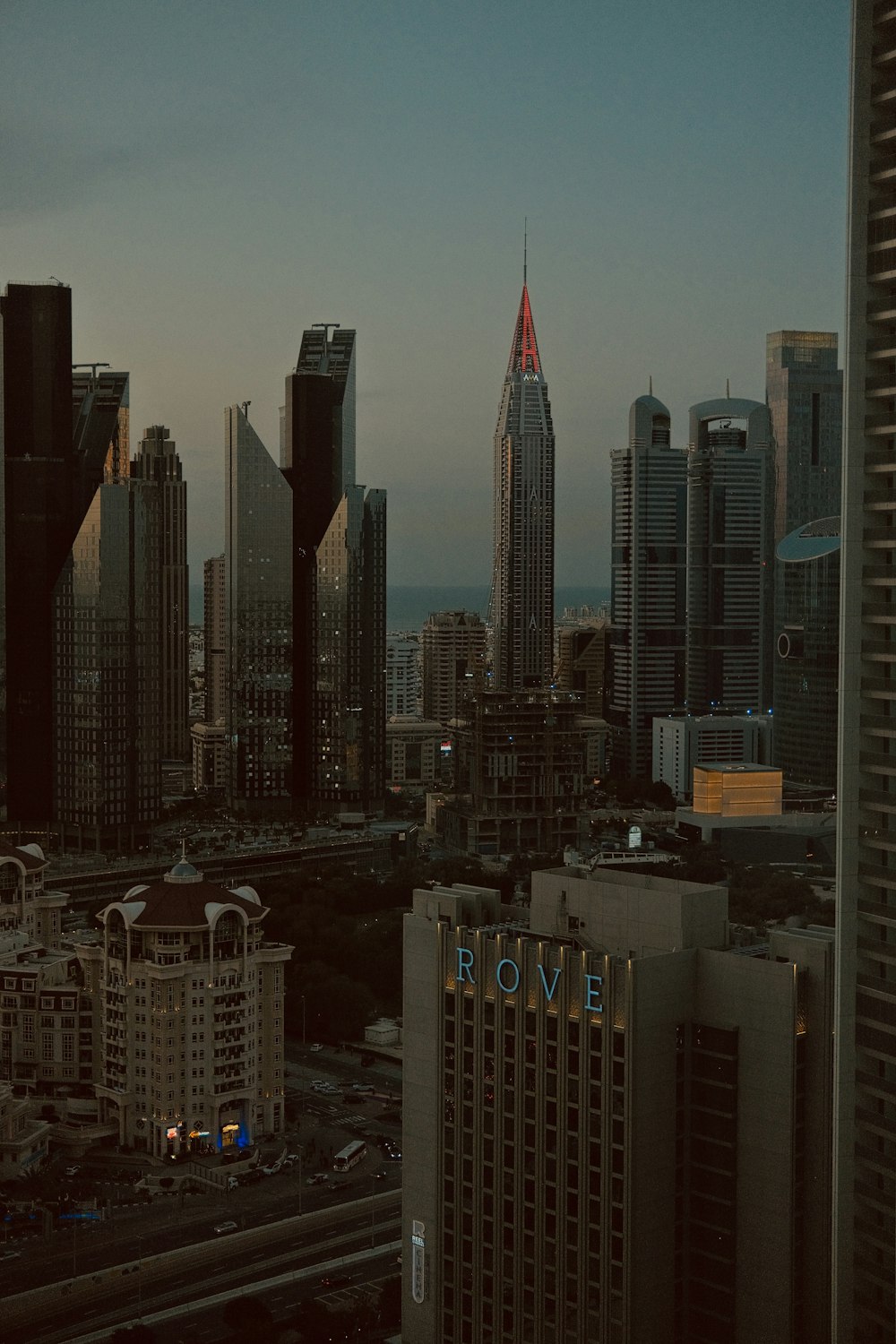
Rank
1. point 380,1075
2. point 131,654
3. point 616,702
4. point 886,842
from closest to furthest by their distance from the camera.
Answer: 1. point 886,842
2. point 380,1075
3. point 131,654
4. point 616,702

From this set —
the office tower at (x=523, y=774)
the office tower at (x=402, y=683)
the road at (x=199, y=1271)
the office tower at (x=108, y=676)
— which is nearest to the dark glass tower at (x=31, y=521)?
the office tower at (x=108, y=676)

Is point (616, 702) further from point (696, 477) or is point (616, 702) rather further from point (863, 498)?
point (863, 498)

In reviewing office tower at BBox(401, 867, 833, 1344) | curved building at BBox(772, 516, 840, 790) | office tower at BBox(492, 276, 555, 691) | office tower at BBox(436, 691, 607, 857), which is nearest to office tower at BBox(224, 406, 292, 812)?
office tower at BBox(436, 691, 607, 857)

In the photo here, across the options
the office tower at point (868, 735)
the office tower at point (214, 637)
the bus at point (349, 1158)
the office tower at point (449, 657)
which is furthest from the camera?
the office tower at point (449, 657)

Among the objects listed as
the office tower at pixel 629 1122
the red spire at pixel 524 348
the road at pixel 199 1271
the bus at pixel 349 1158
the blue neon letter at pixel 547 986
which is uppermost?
the red spire at pixel 524 348

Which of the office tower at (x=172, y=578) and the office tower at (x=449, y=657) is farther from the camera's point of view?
the office tower at (x=449, y=657)

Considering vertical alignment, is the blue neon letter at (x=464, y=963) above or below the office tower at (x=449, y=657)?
below

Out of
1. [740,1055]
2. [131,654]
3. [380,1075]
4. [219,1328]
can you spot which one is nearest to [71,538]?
[131,654]

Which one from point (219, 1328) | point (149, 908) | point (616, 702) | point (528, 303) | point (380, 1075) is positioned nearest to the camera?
point (219, 1328)

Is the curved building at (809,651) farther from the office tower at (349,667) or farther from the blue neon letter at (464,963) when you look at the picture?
the blue neon letter at (464,963)
